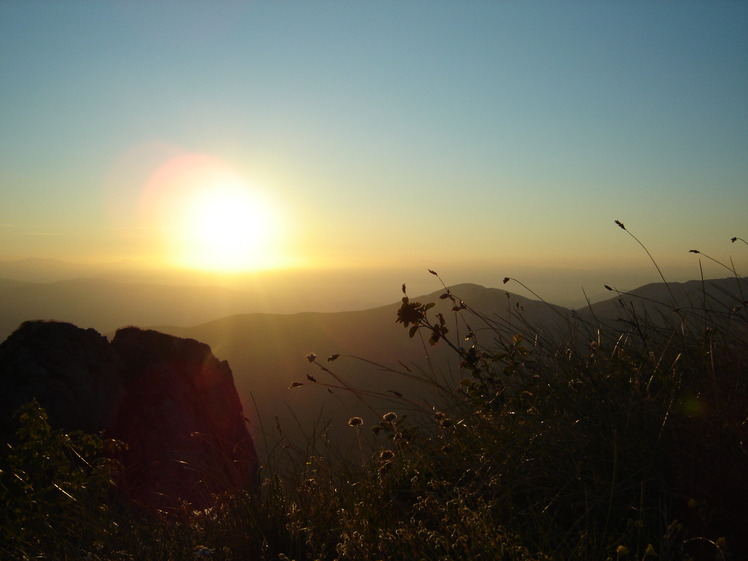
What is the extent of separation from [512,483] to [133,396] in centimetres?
509

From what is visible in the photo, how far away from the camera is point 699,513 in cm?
215

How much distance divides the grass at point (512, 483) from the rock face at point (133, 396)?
1.16 metres

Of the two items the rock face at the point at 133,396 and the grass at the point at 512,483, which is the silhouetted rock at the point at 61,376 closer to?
the rock face at the point at 133,396

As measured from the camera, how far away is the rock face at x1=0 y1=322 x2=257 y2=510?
5.23 meters

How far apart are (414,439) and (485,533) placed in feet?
4.93

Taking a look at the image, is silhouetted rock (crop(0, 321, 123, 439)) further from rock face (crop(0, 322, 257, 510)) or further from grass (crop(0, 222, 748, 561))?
grass (crop(0, 222, 748, 561))

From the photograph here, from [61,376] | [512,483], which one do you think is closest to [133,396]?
[61,376]

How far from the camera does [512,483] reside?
8.75 ft

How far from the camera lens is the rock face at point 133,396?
5234 mm

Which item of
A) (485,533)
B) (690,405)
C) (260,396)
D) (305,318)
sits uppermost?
(690,405)

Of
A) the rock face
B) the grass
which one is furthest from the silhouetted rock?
the grass

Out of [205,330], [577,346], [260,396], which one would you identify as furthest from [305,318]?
[577,346]

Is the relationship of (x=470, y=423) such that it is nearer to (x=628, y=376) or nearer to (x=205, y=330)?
(x=628, y=376)

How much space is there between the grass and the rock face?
45.8 inches
